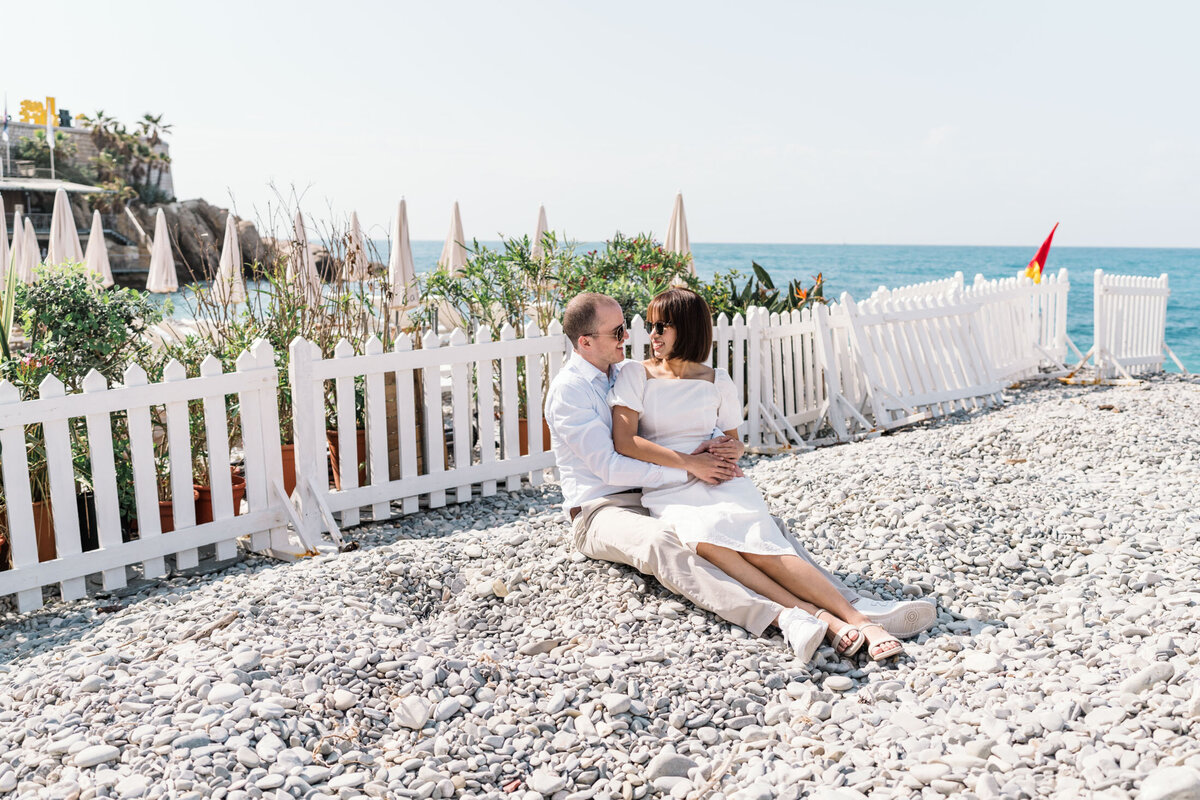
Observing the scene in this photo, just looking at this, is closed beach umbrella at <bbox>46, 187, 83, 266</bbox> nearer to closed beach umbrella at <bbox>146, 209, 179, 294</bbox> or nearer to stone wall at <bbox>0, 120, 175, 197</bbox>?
closed beach umbrella at <bbox>146, 209, 179, 294</bbox>

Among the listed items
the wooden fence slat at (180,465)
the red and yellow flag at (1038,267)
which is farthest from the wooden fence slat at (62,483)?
the red and yellow flag at (1038,267)

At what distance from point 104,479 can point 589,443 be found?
2.46 m

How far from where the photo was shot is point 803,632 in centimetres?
317

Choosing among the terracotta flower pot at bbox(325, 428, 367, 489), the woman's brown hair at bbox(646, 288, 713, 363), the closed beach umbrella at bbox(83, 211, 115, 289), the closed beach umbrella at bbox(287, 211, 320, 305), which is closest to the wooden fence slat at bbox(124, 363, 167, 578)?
the terracotta flower pot at bbox(325, 428, 367, 489)

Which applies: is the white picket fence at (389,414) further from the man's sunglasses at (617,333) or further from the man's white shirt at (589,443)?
the man's sunglasses at (617,333)

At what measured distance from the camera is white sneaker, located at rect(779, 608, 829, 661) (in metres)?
3.15

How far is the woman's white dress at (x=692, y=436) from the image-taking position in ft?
11.5

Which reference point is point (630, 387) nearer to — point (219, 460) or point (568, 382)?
point (568, 382)

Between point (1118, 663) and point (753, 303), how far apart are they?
591cm

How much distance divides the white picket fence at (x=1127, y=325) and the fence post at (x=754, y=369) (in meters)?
6.07

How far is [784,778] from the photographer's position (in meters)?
2.49

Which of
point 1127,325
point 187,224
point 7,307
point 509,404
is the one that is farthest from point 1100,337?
point 187,224

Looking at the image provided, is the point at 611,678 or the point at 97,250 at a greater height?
the point at 97,250

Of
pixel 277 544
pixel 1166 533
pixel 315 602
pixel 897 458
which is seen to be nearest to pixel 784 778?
pixel 315 602
